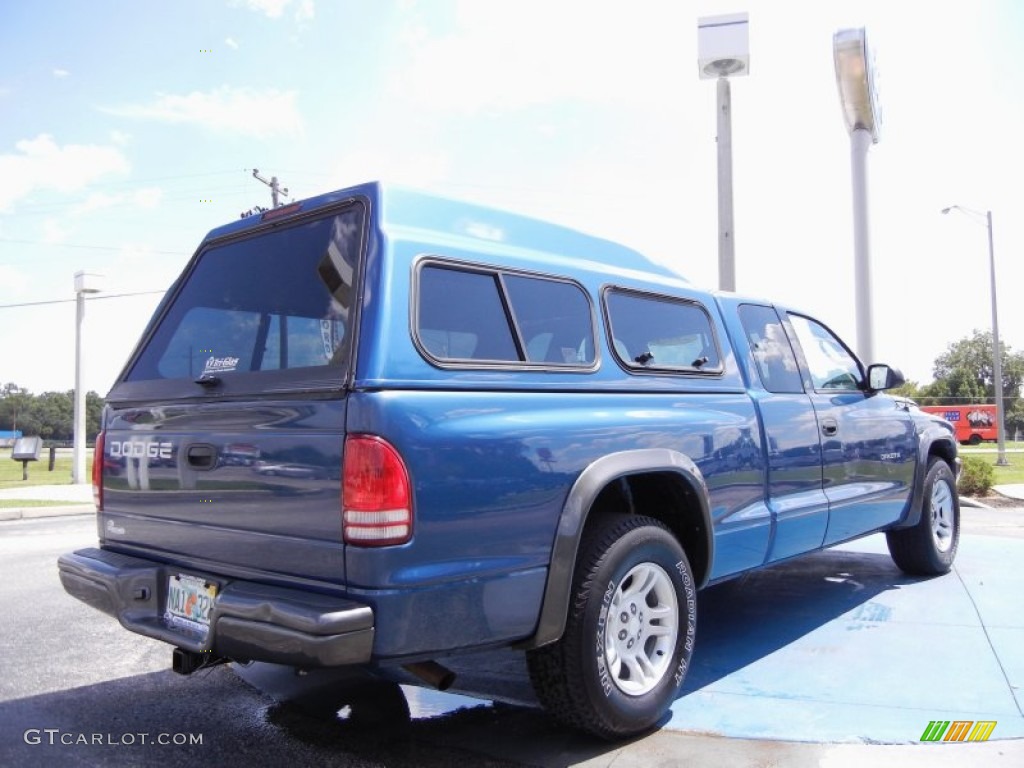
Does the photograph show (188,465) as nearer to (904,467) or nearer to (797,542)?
(797,542)

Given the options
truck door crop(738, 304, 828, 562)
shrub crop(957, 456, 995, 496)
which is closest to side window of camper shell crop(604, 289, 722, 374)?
truck door crop(738, 304, 828, 562)

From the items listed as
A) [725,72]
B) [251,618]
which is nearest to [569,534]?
[251,618]

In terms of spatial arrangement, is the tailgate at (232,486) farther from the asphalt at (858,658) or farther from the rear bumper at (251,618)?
the asphalt at (858,658)

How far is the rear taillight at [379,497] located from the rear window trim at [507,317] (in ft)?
1.34

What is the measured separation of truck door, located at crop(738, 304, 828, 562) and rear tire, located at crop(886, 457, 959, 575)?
178 centimetres

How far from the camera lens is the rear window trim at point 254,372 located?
9.17 feet

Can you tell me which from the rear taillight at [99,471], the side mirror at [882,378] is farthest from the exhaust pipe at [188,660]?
the side mirror at [882,378]

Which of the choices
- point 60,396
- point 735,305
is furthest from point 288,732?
point 60,396

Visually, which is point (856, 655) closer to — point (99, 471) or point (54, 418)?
point (99, 471)

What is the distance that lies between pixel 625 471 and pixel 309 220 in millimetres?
1624

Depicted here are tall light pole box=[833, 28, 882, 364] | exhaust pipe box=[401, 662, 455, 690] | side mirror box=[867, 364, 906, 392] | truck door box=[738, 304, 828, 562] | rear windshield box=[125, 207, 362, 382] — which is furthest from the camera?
tall light pole box=[833, 28, 882, 364]

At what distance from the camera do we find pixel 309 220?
3289mm

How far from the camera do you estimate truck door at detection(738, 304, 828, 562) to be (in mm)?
4332

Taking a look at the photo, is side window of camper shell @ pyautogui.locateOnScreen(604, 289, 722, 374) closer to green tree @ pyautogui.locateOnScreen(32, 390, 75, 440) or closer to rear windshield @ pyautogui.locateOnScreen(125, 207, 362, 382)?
rear windshield @ pyautogui.locateOnScreen(125, 207, 362, 382)
